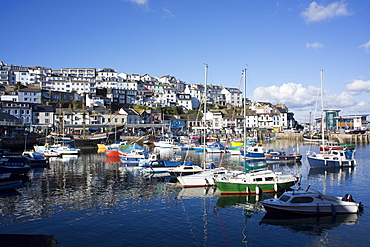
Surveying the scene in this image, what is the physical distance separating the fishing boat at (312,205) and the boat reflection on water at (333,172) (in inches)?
668

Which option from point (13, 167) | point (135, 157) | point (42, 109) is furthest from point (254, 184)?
point (42, 109)

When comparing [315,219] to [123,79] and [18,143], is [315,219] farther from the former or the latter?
[123,79]

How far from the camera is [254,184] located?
26.5 m

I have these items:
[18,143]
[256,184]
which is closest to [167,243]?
[256,184]

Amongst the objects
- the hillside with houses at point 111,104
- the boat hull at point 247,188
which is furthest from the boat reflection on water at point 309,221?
the hillside with houses at point 111,104

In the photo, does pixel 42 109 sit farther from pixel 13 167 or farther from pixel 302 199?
pixel 302 199

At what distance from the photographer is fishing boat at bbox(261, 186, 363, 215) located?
68.2 feet

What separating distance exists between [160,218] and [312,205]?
10.7m

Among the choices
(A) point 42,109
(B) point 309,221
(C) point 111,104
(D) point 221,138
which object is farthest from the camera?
(C) point 111,104

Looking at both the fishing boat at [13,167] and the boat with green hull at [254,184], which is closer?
the boat with green hull at [254,184]

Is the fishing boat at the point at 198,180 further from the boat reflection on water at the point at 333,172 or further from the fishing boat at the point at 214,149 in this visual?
the fishing boat at the point at 214,149

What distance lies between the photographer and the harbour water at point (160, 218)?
17.3 m

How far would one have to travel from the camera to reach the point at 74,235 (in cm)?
1772

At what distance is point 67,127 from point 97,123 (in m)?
12.0
